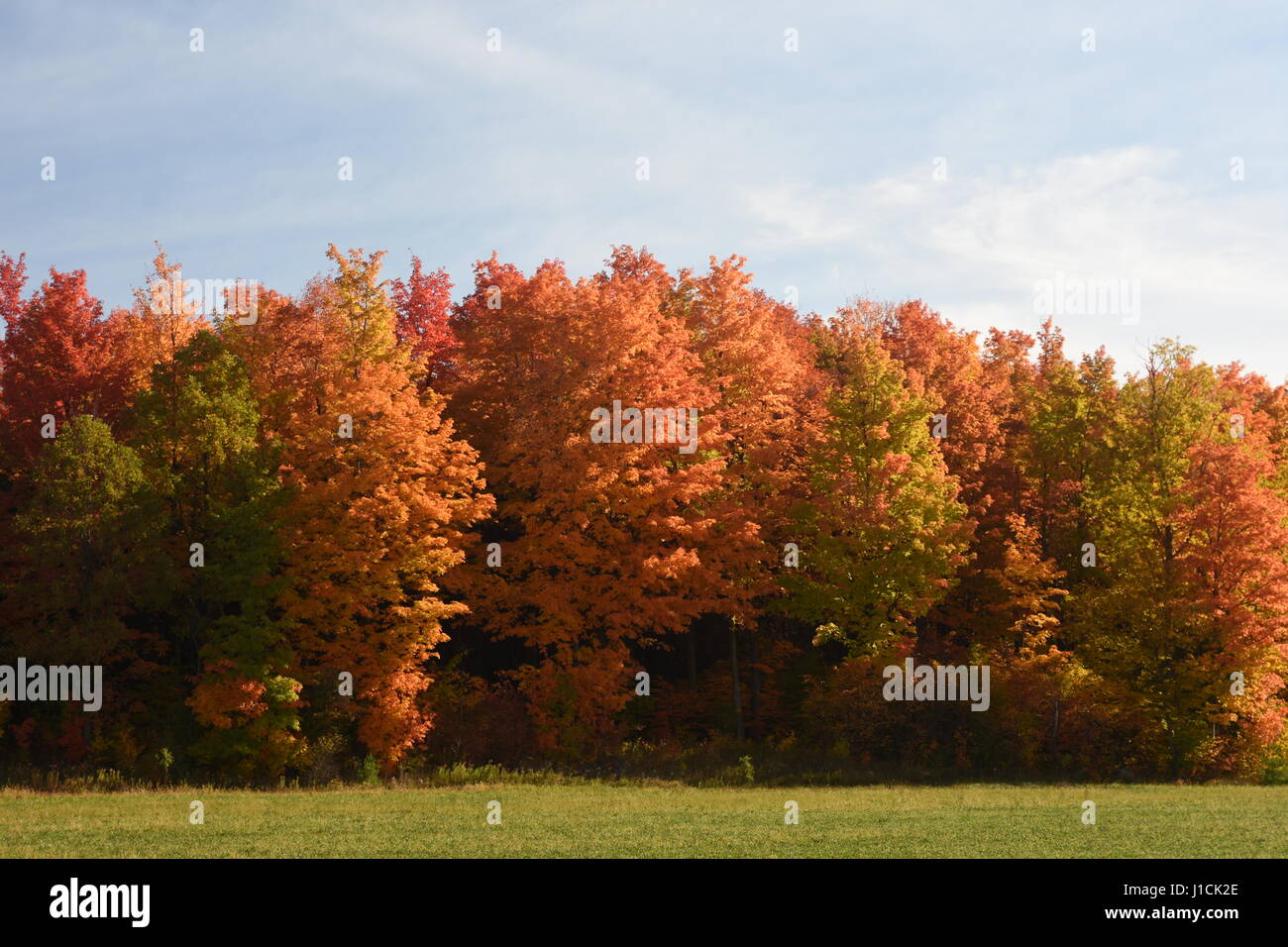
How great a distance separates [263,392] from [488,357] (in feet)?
28.0

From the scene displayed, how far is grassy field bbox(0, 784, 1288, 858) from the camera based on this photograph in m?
21.8

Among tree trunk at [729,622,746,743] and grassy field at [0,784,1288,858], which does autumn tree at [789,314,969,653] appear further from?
grassy field at [0,784,1288,858]

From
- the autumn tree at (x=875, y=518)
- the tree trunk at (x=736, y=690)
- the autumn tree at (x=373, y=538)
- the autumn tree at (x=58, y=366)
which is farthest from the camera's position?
the autumn tree at (x=58, y=366)

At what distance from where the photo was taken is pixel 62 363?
51.0 meters

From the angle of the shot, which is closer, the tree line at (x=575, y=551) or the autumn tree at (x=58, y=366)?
the tree line at (x=575, y=551)

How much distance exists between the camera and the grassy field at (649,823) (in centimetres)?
2181

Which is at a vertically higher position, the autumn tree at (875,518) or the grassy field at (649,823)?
the autumn tree at (875,518)

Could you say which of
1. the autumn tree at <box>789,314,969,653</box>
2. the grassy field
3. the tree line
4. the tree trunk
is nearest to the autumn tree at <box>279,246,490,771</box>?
the tree line

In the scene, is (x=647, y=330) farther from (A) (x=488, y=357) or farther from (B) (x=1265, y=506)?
(B) (x=1265, y=506)

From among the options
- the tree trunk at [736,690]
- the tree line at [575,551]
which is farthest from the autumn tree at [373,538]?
the tree trunk at [736,690]

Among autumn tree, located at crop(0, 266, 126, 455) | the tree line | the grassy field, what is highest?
autumn tree, located at crop(0, 266, 126, 455)

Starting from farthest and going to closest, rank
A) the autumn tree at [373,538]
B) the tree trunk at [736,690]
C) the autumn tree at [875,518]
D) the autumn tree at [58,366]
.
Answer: the autumn tree at [58,366]
the tree trunk at [736,690]
the autumn tree at [875,518]
the autumn tree at [373,538]

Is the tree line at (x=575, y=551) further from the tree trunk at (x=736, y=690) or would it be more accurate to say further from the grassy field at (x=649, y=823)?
the grassy field at (x=649, y=823)

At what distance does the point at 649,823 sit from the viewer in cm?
2669
